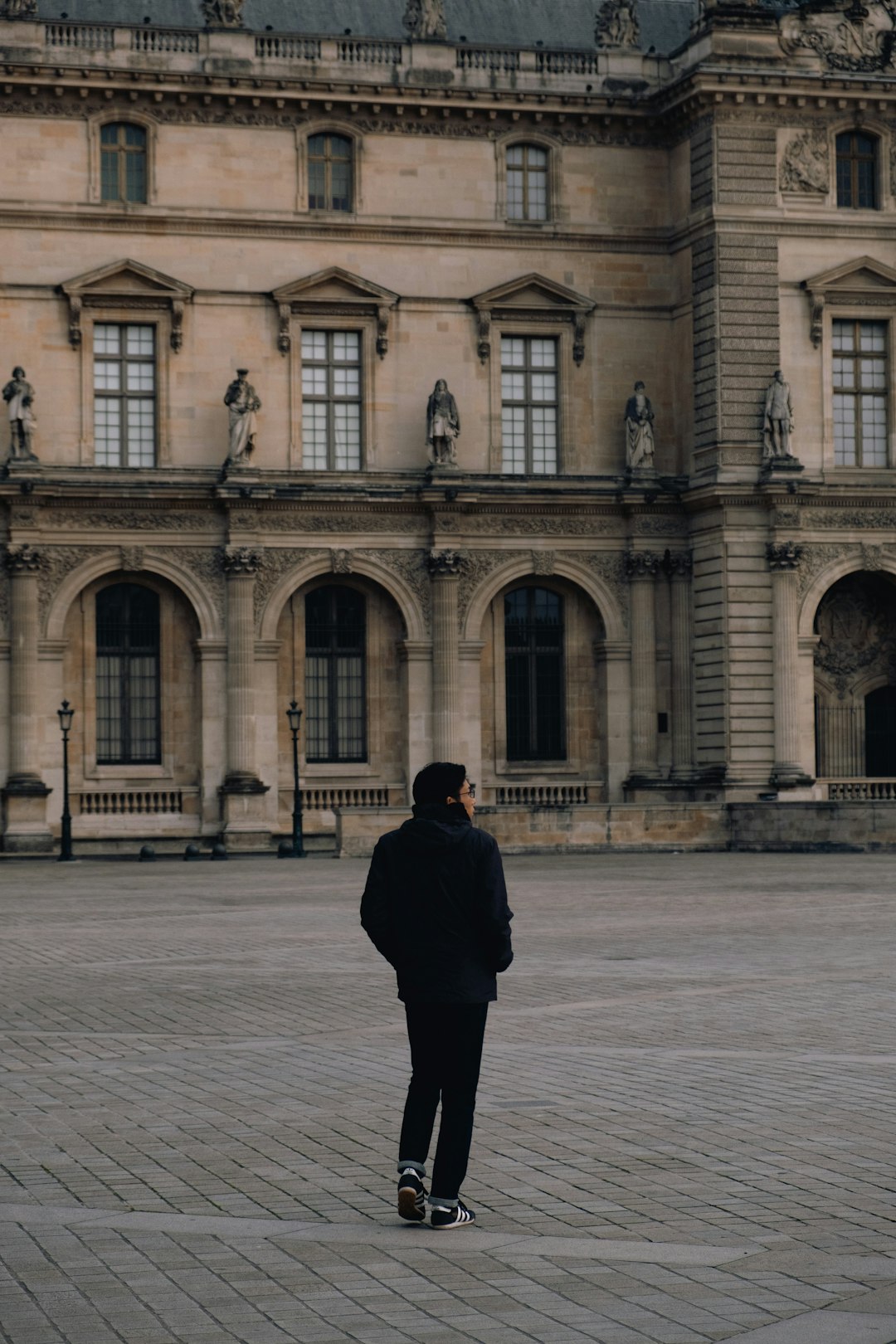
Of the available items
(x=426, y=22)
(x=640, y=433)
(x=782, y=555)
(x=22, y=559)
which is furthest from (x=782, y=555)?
(x=22, y=559)

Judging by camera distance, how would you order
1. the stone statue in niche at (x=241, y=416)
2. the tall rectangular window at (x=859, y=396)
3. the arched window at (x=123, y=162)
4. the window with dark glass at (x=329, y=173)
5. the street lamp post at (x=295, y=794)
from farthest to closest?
the tall rectangular window at (x=859, y=396)
the window with dark glass at (x=329, y=173)
the arched window at (x=123, y=162)
the stone statue in niche at (x=241, y=416)
the street lamp post at (x=295, y=794)

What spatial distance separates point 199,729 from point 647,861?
43.0 ft

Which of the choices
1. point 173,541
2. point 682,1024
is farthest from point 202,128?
point 682,1024

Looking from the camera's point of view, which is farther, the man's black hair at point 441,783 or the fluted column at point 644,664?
the fluted column at point 644,664

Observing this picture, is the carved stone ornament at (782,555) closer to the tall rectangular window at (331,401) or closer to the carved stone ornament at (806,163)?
the carved stone ornament at (806,163)

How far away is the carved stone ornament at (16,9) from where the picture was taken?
171ft

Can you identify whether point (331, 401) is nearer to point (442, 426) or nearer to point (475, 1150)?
point (442, 426)

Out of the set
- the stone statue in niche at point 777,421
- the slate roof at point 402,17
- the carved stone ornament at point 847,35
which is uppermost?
the slate roof at point 402,17

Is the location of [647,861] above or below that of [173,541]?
below

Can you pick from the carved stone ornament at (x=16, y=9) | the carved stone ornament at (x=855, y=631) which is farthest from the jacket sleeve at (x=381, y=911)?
the carved stone ornament at (x=855, y=631)


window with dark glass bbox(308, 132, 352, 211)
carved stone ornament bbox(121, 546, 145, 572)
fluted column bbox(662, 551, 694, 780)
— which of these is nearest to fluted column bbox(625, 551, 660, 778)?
fluted column bbox(662, 551, 694, 780)

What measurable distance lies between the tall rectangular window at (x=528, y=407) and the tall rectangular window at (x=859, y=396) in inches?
265

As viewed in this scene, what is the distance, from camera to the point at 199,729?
175 ft

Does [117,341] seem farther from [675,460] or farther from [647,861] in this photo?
[647,861]
